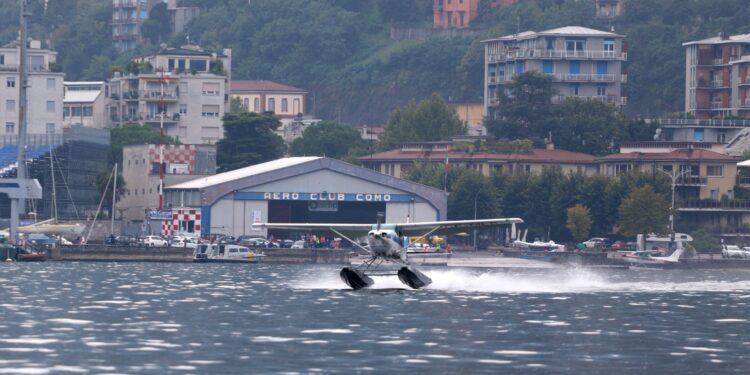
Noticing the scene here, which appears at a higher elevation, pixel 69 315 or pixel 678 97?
pixel 678 97

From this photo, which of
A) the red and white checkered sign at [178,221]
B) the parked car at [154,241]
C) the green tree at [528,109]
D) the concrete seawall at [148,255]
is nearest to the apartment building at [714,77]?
the green tree at [528,109]

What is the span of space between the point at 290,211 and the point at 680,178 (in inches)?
1302

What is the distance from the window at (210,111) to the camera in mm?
170625

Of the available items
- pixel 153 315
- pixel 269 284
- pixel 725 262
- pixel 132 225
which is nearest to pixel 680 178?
pixel 725 262

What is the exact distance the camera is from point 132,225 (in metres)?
129

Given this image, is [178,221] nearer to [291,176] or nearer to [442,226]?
[291,176]

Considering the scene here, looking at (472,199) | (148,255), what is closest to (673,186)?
(472,199)

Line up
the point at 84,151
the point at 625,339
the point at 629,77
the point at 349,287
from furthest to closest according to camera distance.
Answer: the point at 629,77, the point at 84,151, the point at 349,287, the point at 625,339

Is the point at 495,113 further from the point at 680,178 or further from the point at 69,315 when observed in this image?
the point at 69,315

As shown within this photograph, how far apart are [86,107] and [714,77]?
6493cm

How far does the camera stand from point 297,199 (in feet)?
395

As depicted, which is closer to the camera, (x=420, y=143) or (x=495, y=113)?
(x=420, y=143)

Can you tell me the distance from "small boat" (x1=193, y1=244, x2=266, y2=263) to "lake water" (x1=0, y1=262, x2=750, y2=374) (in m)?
23.4

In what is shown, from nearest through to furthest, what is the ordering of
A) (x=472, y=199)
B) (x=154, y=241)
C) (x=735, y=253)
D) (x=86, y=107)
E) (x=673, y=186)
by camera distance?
(x=154, y=241), (x=735, y=253), (x=472, y=199), (x=673, y=186), (x=86, y=107)
